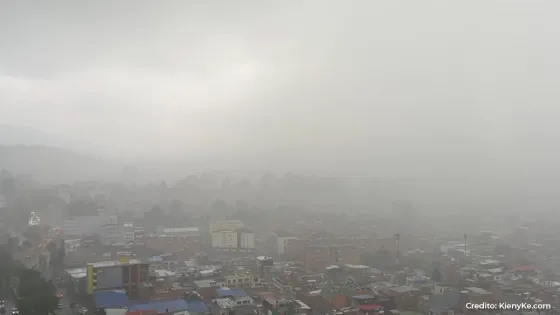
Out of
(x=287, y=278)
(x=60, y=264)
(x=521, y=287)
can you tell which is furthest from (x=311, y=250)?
(x=60, y=264)

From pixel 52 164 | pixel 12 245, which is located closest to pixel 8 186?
pixel 12 245

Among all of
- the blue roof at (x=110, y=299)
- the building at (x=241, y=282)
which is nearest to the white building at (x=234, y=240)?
the building at (x=241, y=282)

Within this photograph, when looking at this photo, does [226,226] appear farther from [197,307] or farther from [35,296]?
[35,296]

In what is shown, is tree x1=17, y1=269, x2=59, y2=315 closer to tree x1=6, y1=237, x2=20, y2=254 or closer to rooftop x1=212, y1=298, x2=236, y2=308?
rooftop x1=212, y1=298, x2=236, y2=308

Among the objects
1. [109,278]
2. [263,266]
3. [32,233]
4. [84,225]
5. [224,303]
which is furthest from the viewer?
[84,225]

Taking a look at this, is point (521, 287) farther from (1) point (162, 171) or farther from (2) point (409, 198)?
Result: (1) point (162, 171)

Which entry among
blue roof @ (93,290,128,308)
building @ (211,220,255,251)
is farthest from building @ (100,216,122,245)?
blue roof @ (93,290,128,308)

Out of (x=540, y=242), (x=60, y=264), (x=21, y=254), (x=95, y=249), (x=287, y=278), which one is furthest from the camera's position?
(x=540, y=242)
